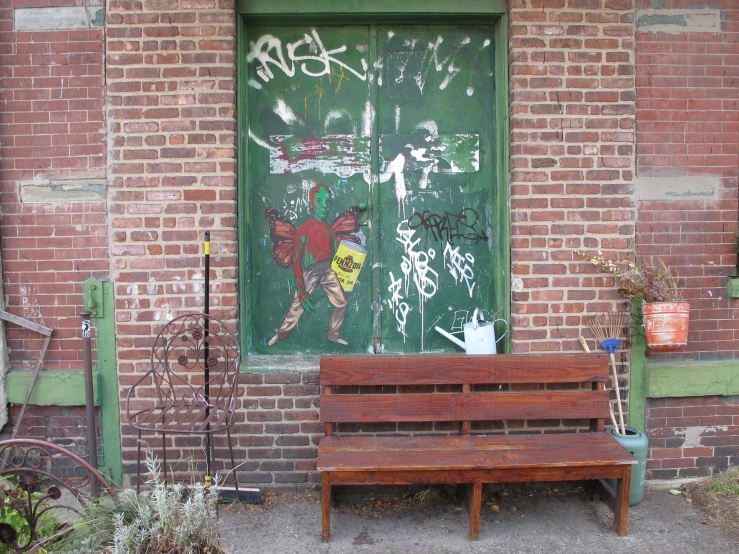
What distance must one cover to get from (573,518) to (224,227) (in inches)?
112

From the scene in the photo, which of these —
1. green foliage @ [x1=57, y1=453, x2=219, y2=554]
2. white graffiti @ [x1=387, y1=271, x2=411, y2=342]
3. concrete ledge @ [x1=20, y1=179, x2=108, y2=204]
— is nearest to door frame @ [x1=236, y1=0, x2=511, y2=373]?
white graffiti @ [x1=387, y1=271, x2=411, y2=342]

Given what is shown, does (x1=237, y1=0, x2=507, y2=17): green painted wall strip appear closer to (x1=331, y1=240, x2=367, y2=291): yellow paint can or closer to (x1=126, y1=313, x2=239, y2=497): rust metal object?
(x1=331, y1=240, x2=367, y2=291): yellow paint can

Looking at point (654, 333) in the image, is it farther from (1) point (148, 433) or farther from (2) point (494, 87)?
(1) point (148, 433)

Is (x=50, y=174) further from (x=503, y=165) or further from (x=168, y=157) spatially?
(x=503, y=165)

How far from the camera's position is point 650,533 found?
11.5ft

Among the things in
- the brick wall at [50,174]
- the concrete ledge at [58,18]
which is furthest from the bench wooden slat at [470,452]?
the concrete ledge at [58,18]

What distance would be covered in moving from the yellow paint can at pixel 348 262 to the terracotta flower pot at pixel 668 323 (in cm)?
188

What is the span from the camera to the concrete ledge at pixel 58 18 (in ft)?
12.9

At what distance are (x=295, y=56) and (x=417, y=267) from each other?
1682 mm

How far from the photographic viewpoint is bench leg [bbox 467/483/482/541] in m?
3.34

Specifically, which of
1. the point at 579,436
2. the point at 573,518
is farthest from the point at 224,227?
the point at 573,518

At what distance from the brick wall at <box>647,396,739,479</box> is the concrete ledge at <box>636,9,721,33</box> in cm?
248

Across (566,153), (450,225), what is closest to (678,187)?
(566,153)

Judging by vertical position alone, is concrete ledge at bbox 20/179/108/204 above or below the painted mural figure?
above
